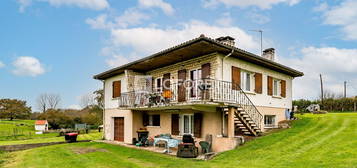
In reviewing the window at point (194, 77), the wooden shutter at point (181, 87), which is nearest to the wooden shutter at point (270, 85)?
the window at point (194, 77)

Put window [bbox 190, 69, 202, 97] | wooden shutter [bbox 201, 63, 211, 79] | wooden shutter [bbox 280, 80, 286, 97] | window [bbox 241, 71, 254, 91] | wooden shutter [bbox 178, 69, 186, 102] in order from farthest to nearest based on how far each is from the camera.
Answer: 1. wooden shutter [bbox 280, 80, 286, 97]
2. wooden shutter [bbox 178, 69, 186, 102]
3. window [bbox 241, 71, 254, 91]
4. window [bbox 190, 69, 202, 97]
5. wooden shutter [bbox 201, 63, 211, 79]

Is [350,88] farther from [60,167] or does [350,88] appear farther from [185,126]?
[60,167]

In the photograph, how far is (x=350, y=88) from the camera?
54562 mm

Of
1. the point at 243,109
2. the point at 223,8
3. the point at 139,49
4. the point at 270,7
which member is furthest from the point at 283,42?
the point at 139,49

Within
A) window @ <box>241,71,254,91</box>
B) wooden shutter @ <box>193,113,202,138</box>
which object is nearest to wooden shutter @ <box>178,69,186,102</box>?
wooden shutter @ <box>193,113,202,138</box>

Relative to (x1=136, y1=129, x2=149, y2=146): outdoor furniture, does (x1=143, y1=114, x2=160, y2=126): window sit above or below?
above

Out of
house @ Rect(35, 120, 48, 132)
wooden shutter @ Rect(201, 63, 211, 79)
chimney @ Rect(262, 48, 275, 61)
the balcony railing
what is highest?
chimney @ Rect(262, 48, 275, 61)

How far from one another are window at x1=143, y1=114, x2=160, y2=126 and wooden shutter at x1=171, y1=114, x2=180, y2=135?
2058mm

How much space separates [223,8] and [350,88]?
5093 cm

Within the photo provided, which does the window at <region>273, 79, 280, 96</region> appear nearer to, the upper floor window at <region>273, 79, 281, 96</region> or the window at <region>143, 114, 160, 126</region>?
the upper floor window at <region>273, 79, 281, 96</region>

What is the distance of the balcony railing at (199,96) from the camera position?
40.8 feet

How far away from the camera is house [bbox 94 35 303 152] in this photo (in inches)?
500

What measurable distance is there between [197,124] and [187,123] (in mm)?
1165

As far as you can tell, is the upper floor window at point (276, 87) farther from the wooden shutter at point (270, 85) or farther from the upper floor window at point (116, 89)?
the upper floor window at point (116, 89)
